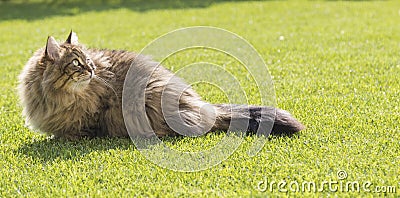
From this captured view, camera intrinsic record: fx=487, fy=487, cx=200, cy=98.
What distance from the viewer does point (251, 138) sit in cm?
387

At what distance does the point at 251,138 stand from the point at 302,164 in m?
0.60

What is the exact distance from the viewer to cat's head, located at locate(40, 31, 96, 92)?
12.6ft

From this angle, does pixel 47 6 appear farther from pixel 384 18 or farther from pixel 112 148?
pixel 112 148

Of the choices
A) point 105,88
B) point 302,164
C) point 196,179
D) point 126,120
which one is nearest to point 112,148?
point 126,120

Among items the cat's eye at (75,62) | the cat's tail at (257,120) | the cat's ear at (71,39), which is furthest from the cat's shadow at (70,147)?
the cat's ear at (71,39)

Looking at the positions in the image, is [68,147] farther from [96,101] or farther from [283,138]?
[283,138]

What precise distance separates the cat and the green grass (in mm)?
146

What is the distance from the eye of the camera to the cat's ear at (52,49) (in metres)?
3.80

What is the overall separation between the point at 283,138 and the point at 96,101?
1.57 meters

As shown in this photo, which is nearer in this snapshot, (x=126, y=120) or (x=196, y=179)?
(x=196, y=179)

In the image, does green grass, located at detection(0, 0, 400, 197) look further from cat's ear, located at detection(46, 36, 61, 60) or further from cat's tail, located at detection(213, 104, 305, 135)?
cat's ear, located at detection(46, 36, 61, 60)

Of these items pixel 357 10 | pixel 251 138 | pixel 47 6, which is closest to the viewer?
pixel 251 138

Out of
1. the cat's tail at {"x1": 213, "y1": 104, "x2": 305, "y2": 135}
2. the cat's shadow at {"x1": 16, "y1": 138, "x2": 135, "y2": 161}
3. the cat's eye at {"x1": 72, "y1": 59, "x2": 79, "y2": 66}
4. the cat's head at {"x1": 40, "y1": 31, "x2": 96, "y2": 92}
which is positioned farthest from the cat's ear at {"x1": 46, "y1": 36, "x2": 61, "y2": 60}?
the cat's tail at {"x1": 213, "y1": 104, "x2": 305, "y2": 135}

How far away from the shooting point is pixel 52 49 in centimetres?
382
